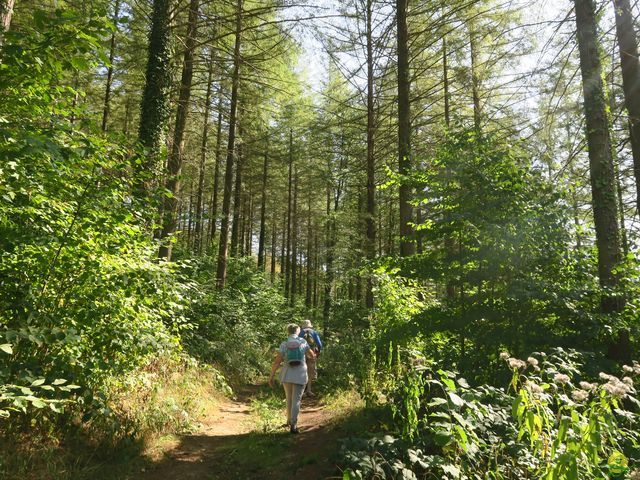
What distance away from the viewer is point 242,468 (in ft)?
16.8

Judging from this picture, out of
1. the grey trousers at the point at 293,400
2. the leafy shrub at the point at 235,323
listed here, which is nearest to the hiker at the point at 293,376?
the grey trousers at the point at 293,400

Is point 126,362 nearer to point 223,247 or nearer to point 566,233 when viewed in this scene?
point 566,233

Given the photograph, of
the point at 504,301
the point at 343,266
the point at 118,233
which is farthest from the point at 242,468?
the point at 343,266

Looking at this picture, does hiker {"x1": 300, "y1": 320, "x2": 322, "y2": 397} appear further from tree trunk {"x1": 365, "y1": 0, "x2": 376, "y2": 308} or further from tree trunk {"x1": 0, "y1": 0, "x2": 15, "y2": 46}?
tree trunk {"x1": 0, "y1": 0, "x2": 15, "y2": 46}

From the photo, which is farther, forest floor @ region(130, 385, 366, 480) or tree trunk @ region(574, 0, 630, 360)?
tree trunk @ region(574, 0, 630, 360)

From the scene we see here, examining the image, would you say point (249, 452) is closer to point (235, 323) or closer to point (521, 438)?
point (521, 438)

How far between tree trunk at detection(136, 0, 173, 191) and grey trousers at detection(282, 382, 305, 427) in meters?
5.74

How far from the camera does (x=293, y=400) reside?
258 inches

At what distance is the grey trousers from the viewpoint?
651 cm

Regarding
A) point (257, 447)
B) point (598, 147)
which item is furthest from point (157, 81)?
point (598, 147)

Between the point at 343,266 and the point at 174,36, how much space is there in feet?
27.2

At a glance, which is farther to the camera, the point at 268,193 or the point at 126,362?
the point at 268,193

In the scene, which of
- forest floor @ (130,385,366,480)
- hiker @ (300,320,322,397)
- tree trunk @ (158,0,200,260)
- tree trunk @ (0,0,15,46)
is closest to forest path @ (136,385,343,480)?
forest floor @ (130,385,366,480)

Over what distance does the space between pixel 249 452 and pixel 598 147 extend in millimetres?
6877
